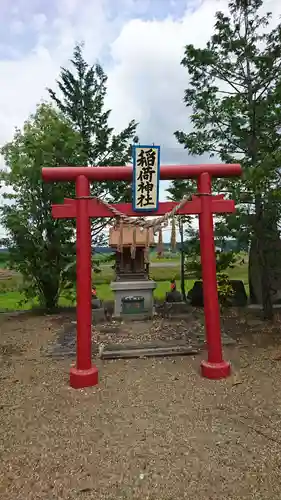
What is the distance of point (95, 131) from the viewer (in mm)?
13023

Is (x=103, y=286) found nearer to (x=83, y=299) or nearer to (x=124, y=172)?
(x=83, y=299)

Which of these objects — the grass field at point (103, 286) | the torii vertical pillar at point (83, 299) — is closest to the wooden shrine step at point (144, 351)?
the torii vertical pillar at point (83, 299)

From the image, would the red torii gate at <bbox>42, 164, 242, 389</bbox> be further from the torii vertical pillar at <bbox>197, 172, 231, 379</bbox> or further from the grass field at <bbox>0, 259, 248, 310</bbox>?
the grass field at <bbox>0, 259, 248, 310</bbox>

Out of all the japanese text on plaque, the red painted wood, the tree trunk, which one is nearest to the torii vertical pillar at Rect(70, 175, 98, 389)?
the red painted wood

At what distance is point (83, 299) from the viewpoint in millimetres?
4500

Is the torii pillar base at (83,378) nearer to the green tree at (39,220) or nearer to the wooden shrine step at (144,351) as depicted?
the wooden shrine step at (144,351)

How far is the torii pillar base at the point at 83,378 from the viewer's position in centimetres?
434

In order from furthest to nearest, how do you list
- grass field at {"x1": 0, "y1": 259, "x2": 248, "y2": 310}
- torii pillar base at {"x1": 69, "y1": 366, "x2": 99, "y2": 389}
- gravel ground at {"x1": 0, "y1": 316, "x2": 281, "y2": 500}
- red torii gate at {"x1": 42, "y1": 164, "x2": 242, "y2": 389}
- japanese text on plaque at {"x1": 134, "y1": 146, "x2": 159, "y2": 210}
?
grass field at {"x1": 0, "y1": 259, "x2": 248, "y2": 310}
japanese text on plaque at {"x1": 134, "y1": 146, "x2": 159, "y2": 210}
red torii gate at {"x1": 42, "y1": 164, "x2": 242, "y2": 389}
torii pillar base at {"x1": 69, "y1": 366, "x2": 99, "y2": 389}
gravel ground at {"x1": 0, "y1": 316, "x2": 281, "y2": 500}

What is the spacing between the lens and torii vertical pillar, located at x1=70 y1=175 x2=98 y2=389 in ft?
14.4

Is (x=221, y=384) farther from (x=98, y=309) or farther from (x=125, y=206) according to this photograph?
(x=98, y=309)

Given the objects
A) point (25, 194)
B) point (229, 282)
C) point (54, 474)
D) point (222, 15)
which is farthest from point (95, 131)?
point (54, 474)

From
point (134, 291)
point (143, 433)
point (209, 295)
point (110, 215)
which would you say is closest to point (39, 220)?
point (134, 291)

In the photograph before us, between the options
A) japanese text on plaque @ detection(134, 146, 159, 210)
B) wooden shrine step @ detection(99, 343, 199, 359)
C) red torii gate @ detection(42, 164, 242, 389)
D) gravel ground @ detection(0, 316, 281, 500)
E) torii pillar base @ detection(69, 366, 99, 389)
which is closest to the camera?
gravel ground @ detection(0, 316, 281, 500)

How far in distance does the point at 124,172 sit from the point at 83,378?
9.53ft
